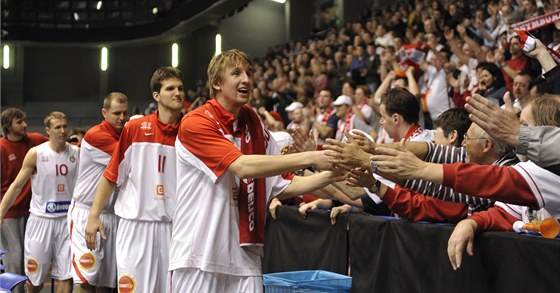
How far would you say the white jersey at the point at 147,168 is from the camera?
6570mm

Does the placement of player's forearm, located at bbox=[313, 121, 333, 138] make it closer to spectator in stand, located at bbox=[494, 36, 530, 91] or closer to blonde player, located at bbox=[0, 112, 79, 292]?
spectator in stand, located at bbox=[494, 36, 530, 91]

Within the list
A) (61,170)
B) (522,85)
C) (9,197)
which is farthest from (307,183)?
(9,197)

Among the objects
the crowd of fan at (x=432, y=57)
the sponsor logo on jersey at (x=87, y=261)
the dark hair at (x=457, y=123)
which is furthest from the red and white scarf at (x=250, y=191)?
the crowd of fan at (x=432, y=57)

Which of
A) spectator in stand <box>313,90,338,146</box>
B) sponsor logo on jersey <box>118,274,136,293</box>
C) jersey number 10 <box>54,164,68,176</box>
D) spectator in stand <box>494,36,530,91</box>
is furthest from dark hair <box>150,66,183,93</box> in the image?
spectator in stand <box>313,90,338,146</box>

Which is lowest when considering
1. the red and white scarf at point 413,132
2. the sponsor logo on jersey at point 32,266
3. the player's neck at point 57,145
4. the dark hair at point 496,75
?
the sponsor logo on jersey at point 32,266

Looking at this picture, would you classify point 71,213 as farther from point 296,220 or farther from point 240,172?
point 240,172

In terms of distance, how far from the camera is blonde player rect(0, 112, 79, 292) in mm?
9344

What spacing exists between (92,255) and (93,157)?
967mm

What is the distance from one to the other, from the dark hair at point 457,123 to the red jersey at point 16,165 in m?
6.21

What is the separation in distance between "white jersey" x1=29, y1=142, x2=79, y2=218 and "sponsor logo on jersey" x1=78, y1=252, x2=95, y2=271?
1752mm

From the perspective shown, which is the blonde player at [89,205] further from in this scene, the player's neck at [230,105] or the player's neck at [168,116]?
the player's neck at [230,105]

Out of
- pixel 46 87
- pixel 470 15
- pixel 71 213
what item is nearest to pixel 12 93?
pixel 46 87

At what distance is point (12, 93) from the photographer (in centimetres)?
3372

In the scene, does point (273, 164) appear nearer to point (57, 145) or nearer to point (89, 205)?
point (89, 205)
